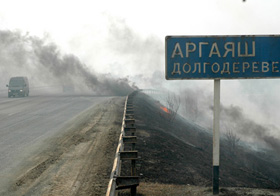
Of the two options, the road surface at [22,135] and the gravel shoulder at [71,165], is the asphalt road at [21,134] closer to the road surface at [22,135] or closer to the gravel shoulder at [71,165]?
the road surface at [22,135]

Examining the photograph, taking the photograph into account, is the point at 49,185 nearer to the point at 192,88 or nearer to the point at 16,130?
the point at 16,130

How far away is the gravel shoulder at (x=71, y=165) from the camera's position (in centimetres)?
752

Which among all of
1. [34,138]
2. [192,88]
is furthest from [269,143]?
[34,138]

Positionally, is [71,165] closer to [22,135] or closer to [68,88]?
[22,135]

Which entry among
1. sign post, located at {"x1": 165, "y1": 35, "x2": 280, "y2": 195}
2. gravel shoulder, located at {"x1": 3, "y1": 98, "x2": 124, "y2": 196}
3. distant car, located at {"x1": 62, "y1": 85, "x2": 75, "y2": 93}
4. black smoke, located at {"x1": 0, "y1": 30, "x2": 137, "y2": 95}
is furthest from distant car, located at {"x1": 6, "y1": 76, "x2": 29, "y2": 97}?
sign post, located at {"x1": 165, "y1": 35, "x2": 280, "y2": 195}

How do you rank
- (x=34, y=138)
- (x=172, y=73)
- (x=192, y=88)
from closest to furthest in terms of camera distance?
(x=172, y=73)
(x=34, y=138)
(x=192, y=88)

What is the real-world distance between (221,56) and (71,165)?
5290mm

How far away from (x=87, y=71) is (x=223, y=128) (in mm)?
23572

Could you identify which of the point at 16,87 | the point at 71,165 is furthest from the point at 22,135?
the point at 16,87

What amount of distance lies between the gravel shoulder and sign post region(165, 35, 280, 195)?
10.4 feet

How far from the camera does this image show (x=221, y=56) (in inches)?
294

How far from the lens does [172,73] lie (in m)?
7.52

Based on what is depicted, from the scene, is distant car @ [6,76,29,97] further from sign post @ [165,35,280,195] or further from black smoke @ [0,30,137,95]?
sign post @ [165,35,280,195]

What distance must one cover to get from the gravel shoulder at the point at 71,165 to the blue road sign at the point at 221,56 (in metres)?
3.37
